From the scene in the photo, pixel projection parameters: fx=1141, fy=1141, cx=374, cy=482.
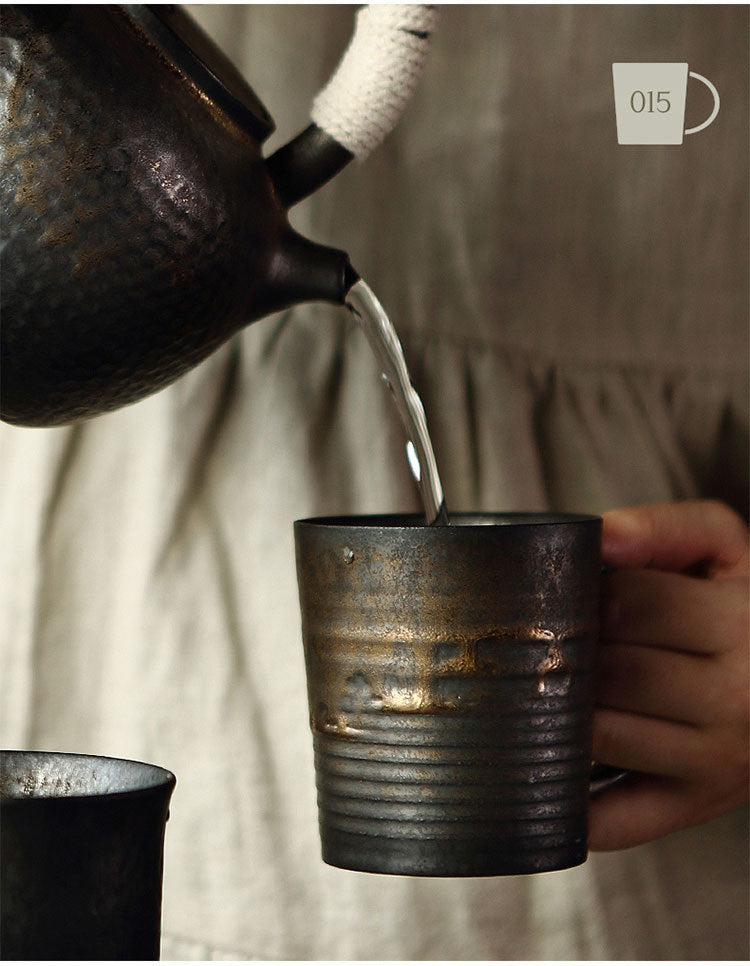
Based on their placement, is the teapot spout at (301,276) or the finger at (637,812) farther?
the finger at (637,812)

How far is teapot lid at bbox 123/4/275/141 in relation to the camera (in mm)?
361

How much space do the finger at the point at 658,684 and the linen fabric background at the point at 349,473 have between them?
0.34 ft

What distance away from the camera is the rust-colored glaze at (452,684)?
39 cm

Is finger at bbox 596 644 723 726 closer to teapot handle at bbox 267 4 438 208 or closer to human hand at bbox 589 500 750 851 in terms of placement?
human hand at bbox 589 500 750 851

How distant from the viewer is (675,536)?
57 cm

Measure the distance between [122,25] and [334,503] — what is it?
313 mm

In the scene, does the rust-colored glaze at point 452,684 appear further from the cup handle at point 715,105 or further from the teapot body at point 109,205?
the cup handle at point 715,105

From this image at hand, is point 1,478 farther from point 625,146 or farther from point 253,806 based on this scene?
point 625,146

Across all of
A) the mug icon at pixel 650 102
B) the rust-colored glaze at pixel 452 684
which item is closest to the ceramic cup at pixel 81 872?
the rust-colored glaze at pixel 452 684

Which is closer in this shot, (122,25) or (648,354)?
(122,25)

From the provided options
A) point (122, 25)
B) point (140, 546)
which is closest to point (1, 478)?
point (140, 546)

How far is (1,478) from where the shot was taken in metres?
0.63

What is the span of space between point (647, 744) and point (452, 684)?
0.62ft

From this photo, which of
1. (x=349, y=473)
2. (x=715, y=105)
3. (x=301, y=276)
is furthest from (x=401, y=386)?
(x=715, y=105)
